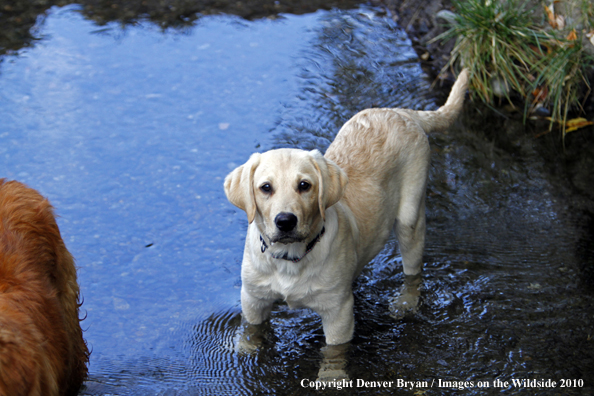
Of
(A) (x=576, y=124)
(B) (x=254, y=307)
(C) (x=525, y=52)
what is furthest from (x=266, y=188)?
(C) (x=525, y=52)

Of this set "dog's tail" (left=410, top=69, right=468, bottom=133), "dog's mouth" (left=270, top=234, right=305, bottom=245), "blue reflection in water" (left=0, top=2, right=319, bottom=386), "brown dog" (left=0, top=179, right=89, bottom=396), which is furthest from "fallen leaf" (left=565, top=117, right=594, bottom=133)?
"brown dog" (left=0, top=179, right=89, bottom=396)

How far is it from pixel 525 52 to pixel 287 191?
4781 mm

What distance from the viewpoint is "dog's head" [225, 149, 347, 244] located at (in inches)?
125

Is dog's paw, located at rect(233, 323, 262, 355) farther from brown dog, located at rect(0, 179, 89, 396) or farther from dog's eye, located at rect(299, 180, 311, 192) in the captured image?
dog's eye, located at rect(299, 180, 311, 192)

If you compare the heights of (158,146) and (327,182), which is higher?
(327,182)

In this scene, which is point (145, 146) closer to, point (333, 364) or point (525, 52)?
point (333, 364)

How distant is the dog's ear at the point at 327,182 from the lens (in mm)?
3326

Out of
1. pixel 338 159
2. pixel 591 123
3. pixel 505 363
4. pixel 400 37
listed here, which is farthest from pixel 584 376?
pixel 400 37

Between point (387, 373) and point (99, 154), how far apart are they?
3.81 m

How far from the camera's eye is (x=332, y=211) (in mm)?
3619

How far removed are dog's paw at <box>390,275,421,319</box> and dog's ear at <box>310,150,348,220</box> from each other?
56.6 inches

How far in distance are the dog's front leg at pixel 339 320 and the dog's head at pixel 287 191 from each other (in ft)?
1.73

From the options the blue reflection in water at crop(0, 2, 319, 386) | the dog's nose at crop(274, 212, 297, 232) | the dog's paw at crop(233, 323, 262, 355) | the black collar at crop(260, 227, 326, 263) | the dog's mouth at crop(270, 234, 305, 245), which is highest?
the dog's nose at crop(274, 212, 297, 232)

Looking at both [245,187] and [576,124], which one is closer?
[245,187]
